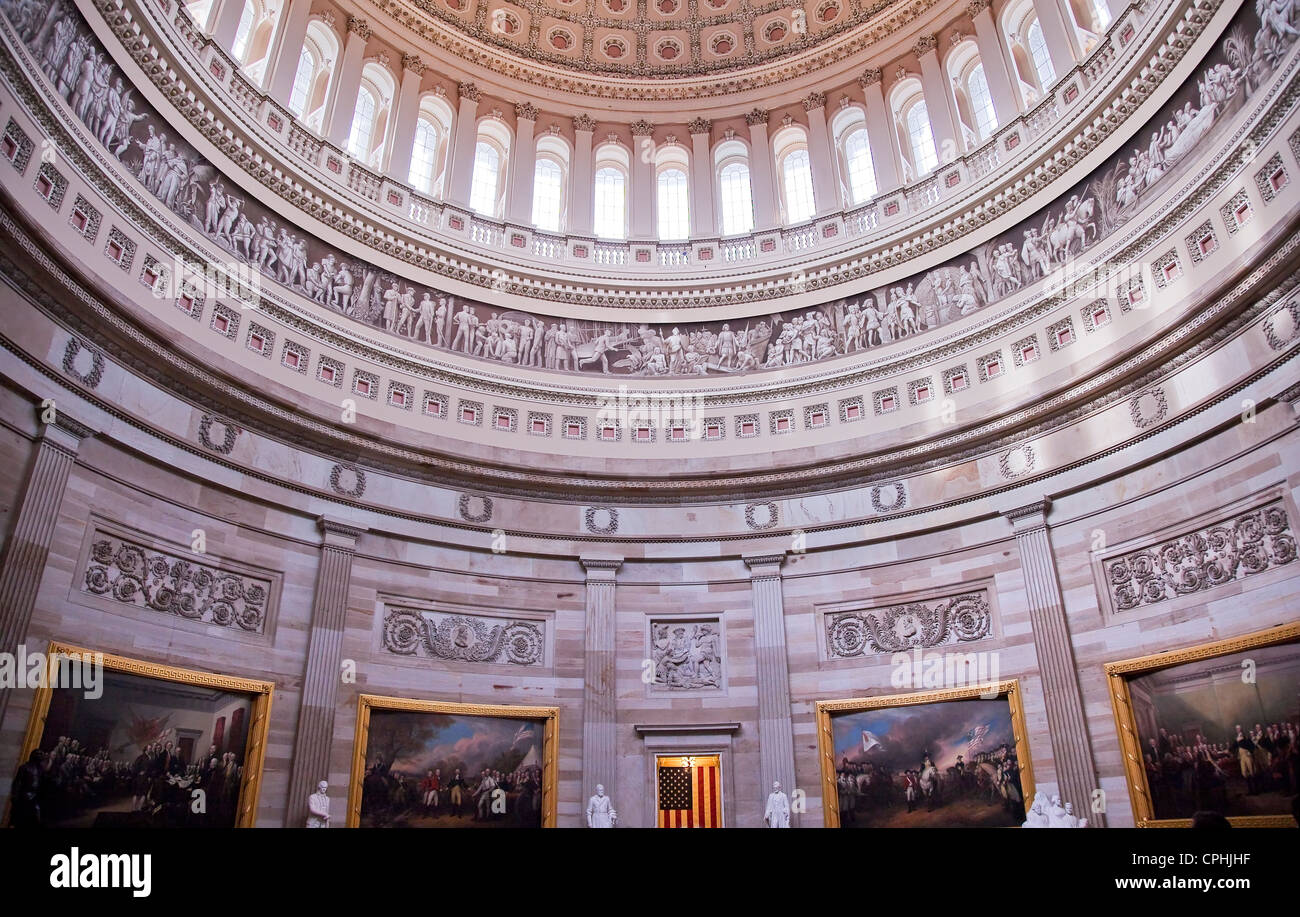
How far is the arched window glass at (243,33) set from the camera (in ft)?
74.7

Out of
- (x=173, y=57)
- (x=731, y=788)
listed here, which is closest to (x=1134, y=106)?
(x=731, y=788)

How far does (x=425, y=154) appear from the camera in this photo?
1058 inches

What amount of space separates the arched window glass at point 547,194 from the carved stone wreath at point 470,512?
9430 millimetres

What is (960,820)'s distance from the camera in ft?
60.3

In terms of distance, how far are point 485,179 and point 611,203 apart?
158 inches

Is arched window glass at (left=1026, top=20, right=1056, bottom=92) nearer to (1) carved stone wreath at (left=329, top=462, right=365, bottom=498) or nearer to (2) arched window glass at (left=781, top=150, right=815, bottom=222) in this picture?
(2) arched window glass at (left=781, top=150, right=815, bottom=222)

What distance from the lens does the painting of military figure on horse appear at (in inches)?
717

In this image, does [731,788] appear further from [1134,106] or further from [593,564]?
[1134,106]

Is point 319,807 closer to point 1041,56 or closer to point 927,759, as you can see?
point 927,759

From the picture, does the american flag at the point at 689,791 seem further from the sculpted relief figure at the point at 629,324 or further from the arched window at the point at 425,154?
the arched window at the point at 425,154

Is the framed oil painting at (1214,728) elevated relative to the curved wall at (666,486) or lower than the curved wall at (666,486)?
lower

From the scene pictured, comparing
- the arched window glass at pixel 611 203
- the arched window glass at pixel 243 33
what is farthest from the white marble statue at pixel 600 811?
the arched window glass at pixel 243 33

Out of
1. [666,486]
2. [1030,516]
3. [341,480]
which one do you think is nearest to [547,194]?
[666,486]

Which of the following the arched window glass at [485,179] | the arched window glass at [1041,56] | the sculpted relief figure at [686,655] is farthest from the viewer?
the arched window glass at [485,179]
